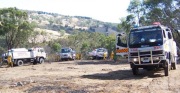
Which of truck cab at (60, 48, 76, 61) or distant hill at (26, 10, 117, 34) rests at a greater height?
distant hill at (26, 10, 117, 34)

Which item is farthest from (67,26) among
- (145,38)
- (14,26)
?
(145,38)

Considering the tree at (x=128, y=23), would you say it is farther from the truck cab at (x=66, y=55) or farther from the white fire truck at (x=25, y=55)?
the white fire truck at (x=25, y=55)

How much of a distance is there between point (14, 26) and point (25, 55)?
43.4 ft

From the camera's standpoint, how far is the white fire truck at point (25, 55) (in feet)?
113

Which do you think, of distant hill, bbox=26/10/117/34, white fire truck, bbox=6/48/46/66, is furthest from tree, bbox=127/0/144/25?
distant hill, bbox=26/10/117/34

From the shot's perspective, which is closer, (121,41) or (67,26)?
(121,41)

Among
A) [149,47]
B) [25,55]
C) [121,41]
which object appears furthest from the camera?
[25,55]

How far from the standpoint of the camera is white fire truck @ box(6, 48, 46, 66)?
113 ft

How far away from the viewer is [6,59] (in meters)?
35.4

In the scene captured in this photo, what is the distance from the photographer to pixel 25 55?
3556 cm

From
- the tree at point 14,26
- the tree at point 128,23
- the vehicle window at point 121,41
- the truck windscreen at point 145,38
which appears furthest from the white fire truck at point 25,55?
the truck windscreen at point 145,38

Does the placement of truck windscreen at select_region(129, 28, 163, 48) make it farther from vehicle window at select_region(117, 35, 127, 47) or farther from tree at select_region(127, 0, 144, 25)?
tree at select_region(127, 0, 144, 25)

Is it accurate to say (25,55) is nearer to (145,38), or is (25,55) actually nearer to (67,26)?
(145,38)

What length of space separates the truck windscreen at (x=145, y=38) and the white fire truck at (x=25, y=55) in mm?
20443
